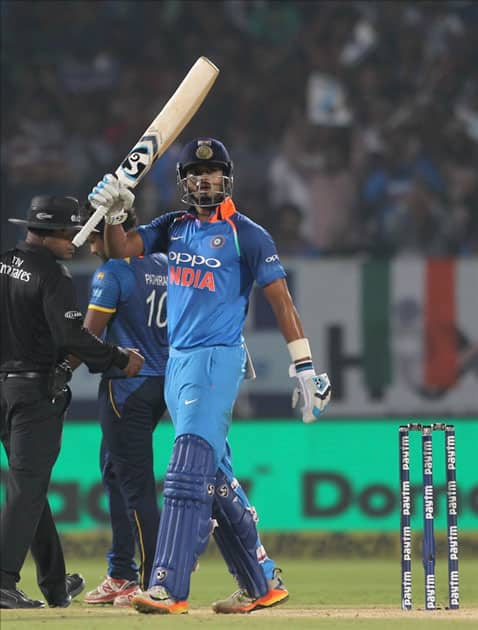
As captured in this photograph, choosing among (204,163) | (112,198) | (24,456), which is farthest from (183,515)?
(204,163)

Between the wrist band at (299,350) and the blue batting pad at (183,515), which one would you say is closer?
the blue batting pad at (183,515)

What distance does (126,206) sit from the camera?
5.27 metres

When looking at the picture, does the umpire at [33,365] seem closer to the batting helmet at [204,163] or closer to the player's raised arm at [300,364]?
the batting helmet at [204,163]

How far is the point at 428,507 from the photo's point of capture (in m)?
5.82

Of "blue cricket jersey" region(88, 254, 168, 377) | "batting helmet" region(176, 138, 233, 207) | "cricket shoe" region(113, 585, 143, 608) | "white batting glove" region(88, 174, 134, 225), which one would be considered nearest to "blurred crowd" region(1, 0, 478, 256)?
"blue cricket jersey" region(88, 254, 168, 377)

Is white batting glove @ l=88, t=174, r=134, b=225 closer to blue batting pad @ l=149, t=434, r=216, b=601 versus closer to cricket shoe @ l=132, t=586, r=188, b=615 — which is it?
blue batting pad @ l=149, t=434, r=216, b=601

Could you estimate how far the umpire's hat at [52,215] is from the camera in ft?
18.9

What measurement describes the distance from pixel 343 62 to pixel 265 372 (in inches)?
167

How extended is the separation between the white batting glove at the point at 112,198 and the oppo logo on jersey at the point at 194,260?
0.83 ft

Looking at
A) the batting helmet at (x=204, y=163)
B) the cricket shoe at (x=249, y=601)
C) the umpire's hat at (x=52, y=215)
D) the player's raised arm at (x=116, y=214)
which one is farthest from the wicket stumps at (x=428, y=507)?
the umpire's hat at (x=52, y=215)

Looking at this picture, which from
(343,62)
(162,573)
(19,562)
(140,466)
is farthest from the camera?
(343,62)

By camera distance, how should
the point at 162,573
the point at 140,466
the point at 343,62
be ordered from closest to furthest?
1. the point at 162,573
2. the point at 140,466
3. the point at 343,62

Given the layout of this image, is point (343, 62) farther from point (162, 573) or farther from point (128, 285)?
point (162, 573)

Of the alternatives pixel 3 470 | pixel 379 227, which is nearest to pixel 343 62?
pixel 379 227
